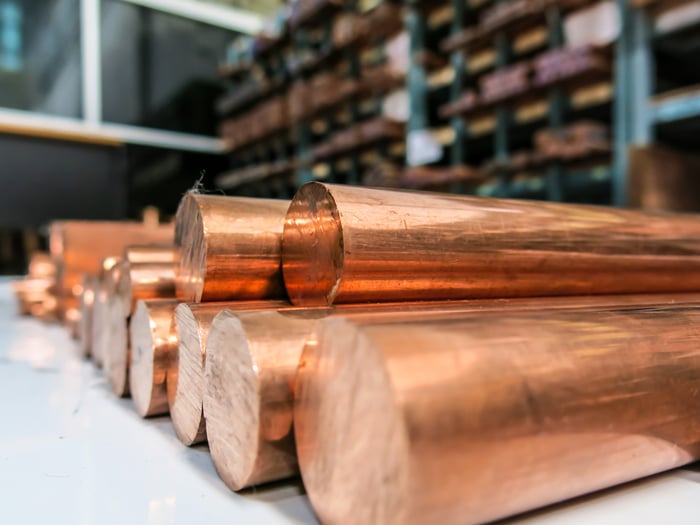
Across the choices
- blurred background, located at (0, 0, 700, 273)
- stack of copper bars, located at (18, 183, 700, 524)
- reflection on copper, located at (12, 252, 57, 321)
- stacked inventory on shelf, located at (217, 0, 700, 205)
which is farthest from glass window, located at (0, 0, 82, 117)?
stack of copper bars, located at (18, 183, 700, 524)

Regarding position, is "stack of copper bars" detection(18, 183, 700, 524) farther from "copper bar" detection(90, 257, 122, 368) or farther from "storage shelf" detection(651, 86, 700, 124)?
"storage shelf" detection(651, 86, 700, 124)

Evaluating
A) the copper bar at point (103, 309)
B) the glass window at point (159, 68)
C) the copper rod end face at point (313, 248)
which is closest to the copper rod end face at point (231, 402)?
the copper rod end face at point (313, 248)

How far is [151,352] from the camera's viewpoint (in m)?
0.97

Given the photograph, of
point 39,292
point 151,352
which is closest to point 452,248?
point 151,352

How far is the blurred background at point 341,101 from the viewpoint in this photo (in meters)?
2.55

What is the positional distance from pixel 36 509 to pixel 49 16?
596 cm

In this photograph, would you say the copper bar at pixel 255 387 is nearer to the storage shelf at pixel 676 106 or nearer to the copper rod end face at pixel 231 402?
the copper rod end face at pixel 231 402

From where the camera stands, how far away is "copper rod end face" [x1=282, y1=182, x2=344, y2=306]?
837mm

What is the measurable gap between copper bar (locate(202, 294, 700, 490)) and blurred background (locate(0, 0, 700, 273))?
792 mm

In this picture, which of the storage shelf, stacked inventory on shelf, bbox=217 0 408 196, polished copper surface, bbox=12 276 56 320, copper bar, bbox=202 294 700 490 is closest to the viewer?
copper bar, bbox=202 294 700 490

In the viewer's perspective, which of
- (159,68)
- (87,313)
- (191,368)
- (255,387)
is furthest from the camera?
(159,68)

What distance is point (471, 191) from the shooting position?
357cm

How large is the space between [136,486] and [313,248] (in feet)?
1.33

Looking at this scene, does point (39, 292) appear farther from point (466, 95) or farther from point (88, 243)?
point (466, 95)
